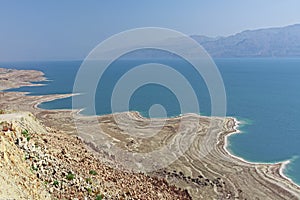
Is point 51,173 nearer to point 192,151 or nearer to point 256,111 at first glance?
point 192,151

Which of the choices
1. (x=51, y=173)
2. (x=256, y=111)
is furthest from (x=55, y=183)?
(x=256, y=111)

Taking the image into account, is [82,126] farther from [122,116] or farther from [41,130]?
[41,130]

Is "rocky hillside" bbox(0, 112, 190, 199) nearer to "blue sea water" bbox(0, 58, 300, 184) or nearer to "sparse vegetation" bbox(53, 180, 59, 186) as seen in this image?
"sparse vegetation" bbox(53, 180, 59, 186)

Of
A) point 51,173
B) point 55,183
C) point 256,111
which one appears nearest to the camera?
point 55,183

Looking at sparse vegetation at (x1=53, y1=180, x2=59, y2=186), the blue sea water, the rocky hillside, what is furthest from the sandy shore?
sparse vegetation at (x1=53, y1=180, x2=59, y2=186)

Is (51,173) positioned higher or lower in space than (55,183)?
higher

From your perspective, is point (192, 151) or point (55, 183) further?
point (192, 151)

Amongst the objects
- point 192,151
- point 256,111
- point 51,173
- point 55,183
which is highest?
point 51,173

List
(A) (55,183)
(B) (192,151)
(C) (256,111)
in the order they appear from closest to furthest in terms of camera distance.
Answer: (A) (55,183) → (B) (192,151) → (C) (256,111)

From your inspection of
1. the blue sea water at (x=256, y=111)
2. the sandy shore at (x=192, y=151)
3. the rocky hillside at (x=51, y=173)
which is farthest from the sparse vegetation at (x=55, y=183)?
the blue sea water at (x=256, y=111)

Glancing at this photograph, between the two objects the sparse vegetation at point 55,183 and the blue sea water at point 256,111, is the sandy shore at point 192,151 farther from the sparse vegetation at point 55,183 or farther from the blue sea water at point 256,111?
the sparse vegetation at point 55,183
